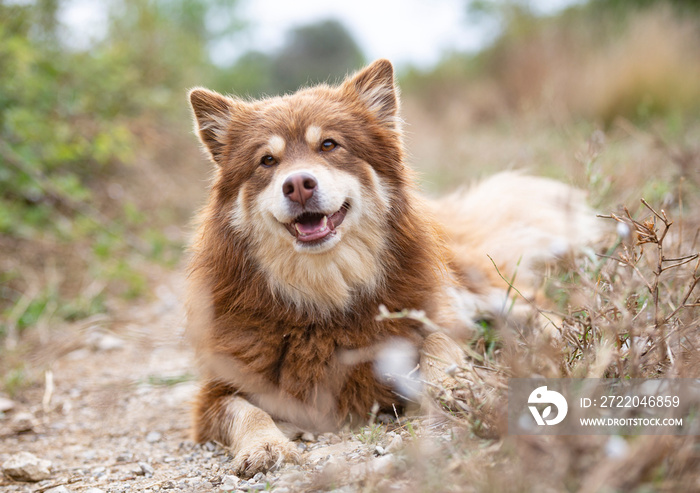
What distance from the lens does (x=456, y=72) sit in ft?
50.4

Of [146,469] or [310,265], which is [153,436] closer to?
[146,469]

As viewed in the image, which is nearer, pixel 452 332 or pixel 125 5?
pixel 452 332

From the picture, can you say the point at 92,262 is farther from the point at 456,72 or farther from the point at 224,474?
the point at 456,72

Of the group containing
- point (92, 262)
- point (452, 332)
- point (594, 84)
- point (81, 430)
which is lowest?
point (81, 430)

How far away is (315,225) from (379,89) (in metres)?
1.00

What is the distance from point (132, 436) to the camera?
345cm

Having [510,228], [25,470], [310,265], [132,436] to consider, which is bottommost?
[132,436]

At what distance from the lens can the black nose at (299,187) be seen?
278 centimetres

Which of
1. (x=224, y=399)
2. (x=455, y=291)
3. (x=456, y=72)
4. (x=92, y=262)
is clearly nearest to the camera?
(x=224, y=399)

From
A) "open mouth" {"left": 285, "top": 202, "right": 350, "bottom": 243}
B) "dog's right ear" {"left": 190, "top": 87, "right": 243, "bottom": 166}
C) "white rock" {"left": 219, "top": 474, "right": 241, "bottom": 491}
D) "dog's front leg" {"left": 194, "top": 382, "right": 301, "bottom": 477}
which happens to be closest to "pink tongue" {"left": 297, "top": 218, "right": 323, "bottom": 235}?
"open mouth" {"left": 285, "top": 202, "right": 350, "bottom": 243}

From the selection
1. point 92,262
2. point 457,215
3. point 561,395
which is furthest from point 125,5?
point 561,395

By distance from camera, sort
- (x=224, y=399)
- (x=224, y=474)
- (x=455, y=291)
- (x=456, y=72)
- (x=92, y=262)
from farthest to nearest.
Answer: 1. (x=456, y=72)
2. (x=92, y=262)
3. (x=455, y=291)
4. (x=224, y=399)
5. (x=224, y=474)

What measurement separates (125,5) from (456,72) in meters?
8.83

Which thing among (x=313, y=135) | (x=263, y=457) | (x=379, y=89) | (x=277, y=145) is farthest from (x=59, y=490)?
(x=379, y=89)
